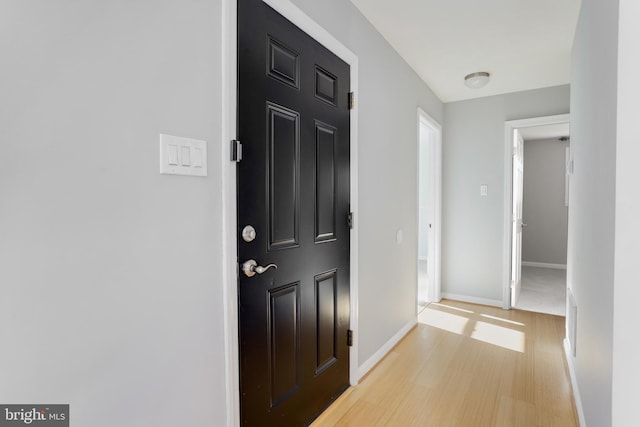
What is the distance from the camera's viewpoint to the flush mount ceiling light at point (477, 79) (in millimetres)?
3131

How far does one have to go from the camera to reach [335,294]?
1.96 meters

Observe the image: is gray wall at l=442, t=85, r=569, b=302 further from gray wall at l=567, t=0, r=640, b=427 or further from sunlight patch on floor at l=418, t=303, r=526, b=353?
Result: gray wall at l=567, t=0, r=640, b=427

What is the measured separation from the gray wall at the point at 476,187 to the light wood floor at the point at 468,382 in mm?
792

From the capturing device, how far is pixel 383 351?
2.56 metres

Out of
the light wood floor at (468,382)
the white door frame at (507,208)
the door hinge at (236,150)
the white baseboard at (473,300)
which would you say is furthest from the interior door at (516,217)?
the door hinge at (236,150)

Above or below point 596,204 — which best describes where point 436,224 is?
below

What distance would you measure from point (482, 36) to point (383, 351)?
253cm
